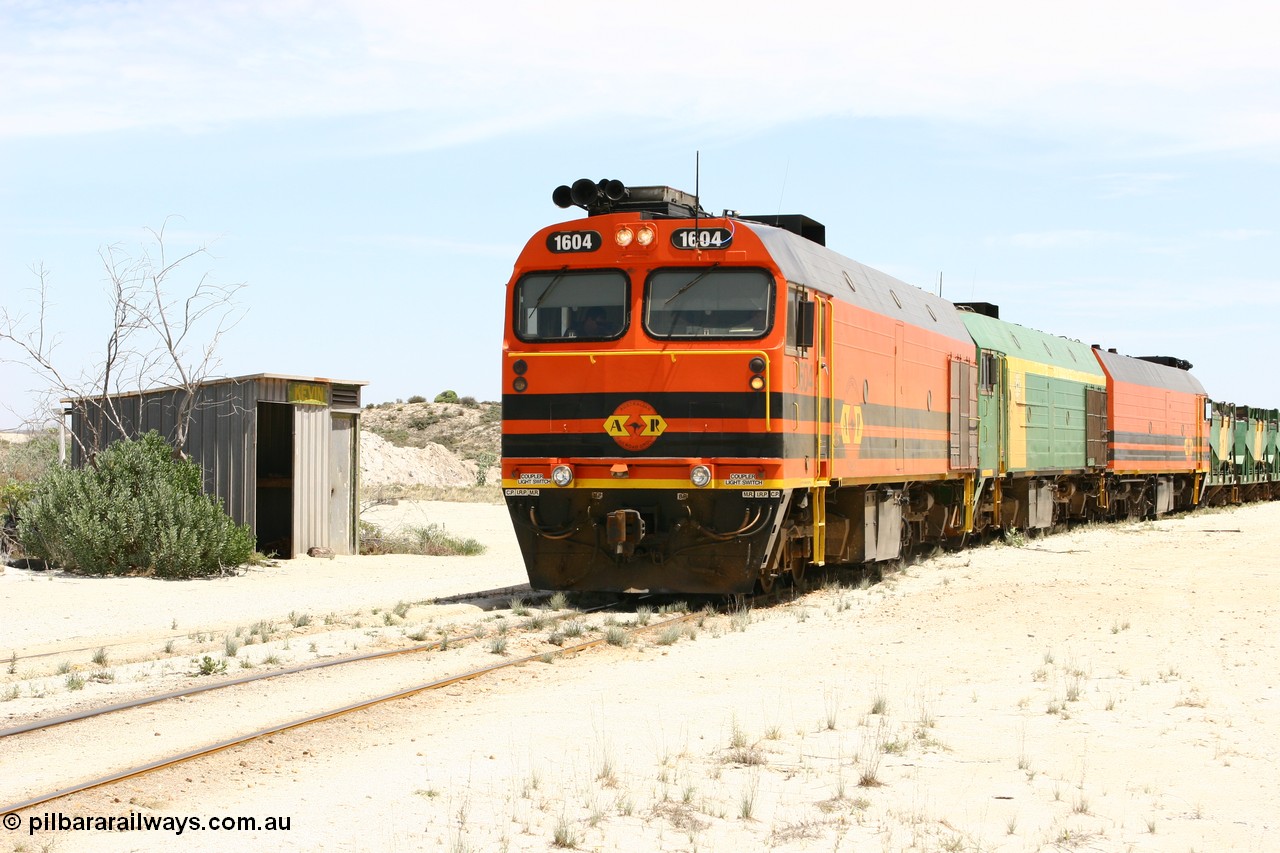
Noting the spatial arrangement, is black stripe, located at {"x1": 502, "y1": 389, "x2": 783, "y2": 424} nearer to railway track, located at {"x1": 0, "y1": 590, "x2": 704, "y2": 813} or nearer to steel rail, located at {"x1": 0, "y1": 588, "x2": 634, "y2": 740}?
railway track, located at {"x1": 0, "y1": 590, "x2": 704, "y2": 813}

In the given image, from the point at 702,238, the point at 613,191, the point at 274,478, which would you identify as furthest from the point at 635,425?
the point at 274,478

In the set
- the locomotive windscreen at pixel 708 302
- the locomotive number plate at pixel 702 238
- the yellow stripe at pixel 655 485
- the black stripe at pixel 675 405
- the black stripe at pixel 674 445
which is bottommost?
the yellow stripe at pixel 655 485

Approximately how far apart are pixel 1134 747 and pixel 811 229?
986 cm

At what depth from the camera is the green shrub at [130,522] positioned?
19.5 metres

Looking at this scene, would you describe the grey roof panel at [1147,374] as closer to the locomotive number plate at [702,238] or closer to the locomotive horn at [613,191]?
the locomotive horn at [613,191]

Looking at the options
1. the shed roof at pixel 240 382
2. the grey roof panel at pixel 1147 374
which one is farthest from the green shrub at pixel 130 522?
the grey roof panel at pixel 1147 374

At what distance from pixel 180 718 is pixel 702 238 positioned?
7.53 metres

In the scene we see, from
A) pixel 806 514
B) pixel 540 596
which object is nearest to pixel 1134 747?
pixel 806 514

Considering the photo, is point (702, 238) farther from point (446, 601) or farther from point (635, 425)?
point (446, 601)

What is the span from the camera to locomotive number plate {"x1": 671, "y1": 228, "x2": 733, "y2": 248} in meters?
14.2

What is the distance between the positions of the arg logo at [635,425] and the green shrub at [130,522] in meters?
8.29

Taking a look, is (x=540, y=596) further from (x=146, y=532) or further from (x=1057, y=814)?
(x=1057, y=814)

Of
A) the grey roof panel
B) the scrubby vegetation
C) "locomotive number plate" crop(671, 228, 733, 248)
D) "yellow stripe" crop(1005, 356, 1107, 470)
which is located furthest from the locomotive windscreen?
the grey roof panel

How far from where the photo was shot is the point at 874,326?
56.7ft
